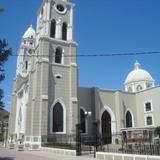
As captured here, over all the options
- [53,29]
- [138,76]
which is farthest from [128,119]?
[53,29]

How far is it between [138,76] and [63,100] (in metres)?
27.6

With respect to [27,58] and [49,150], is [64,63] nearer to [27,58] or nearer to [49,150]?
[49,150]

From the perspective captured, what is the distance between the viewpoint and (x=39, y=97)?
30.0 m

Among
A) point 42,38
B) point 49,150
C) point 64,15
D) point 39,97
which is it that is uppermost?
point 64,15

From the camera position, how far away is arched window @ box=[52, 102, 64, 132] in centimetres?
3019

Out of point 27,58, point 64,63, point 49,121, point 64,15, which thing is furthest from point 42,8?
point 49,121

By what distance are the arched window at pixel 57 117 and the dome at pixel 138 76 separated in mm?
27374

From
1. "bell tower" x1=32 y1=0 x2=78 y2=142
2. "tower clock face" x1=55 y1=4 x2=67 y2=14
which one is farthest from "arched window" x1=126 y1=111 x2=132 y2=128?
"tower clock face" x1=55 y1=4 x2=67 y2=14

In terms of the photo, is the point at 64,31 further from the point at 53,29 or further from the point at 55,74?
the point at 55,74

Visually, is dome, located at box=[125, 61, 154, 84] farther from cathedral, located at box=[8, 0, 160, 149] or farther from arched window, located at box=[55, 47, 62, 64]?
arched window, located at box=[55, 47, 62, 64]

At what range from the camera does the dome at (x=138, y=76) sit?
176 feet

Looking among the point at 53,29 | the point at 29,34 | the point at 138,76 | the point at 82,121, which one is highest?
the point at 29,34

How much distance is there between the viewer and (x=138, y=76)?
54.1 m

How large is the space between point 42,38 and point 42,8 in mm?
7420
